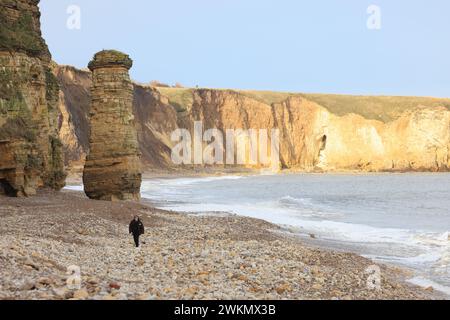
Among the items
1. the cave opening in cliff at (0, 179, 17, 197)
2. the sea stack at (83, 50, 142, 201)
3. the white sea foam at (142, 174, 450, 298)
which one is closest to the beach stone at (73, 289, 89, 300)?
the white sea foam at (142, 174, 450, 298)

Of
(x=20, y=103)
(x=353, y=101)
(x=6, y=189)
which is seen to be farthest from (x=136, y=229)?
(x=353, y=101)

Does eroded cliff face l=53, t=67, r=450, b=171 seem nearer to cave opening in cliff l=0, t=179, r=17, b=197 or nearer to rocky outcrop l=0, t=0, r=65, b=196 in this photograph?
rocky outcrop l=0, t=0, r=65, b=196

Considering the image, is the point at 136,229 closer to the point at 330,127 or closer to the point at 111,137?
the point at 111,137

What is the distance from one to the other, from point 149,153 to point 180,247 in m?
70.1

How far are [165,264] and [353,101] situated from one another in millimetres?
108057

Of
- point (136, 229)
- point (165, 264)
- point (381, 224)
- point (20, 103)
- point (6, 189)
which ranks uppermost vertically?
point (20, 103)

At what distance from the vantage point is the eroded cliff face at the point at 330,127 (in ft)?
346

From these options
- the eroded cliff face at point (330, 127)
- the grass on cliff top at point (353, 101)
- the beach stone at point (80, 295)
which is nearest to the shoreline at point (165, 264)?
the beach stone at point (80, 295)

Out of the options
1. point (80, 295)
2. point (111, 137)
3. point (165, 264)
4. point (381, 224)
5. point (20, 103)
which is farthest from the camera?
point (381, 224)

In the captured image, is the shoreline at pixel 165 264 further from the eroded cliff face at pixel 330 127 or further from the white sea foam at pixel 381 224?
the eroded cliff face at pixel 330 127

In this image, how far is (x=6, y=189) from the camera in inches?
835

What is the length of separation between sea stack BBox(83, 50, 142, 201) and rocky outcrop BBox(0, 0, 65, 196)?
2.53 meters

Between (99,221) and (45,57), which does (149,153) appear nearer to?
(45,57)
